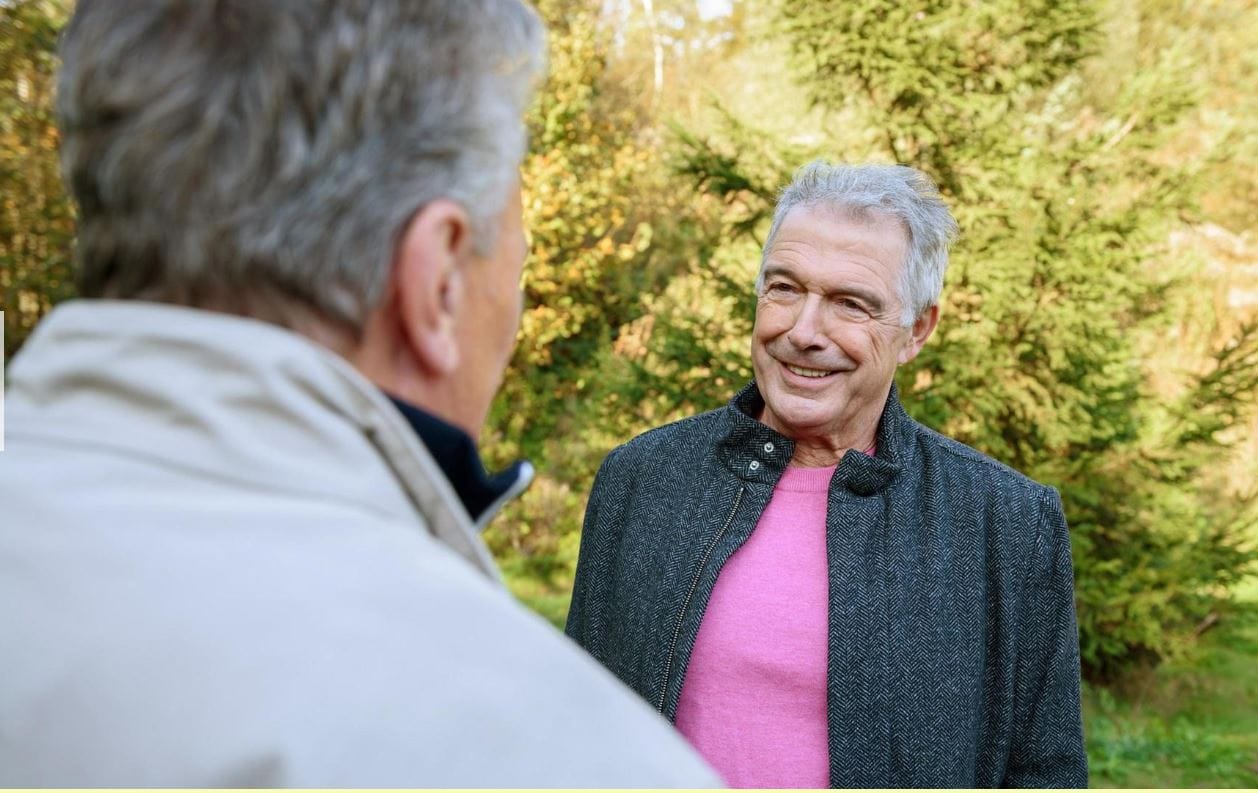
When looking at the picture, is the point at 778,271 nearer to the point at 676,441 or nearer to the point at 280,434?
the point at 676,441

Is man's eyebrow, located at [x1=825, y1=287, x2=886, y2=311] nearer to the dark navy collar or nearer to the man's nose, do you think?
the man's nose

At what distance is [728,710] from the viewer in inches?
80.5

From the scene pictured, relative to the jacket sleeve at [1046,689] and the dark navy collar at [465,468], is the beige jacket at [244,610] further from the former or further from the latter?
the jacket sleeve at [1046,689]

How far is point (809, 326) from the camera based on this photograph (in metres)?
2.30

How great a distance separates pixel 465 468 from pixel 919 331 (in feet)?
5.51

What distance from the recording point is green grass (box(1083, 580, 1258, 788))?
5.47m

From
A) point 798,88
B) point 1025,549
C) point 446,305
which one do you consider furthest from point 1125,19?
point 446,305

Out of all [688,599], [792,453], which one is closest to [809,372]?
[792,453]

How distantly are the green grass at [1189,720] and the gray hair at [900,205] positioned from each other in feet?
13.0

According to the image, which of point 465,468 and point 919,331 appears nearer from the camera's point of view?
point 465,468

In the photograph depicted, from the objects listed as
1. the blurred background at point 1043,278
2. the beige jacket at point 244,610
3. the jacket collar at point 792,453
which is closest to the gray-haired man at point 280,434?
the beige jacket at point 244,610

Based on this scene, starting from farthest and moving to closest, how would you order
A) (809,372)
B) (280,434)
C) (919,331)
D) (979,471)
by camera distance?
(919,331) < (809,372) < (979,471) < (280,434)

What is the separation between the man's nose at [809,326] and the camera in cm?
229

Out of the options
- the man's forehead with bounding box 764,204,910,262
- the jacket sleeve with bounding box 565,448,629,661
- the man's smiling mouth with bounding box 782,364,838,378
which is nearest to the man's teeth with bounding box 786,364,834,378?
the man's smiling mouth with bounding box 782,364,838,378
